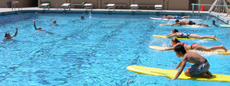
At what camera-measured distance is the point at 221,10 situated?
A: 21469 mm

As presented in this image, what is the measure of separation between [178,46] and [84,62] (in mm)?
3130

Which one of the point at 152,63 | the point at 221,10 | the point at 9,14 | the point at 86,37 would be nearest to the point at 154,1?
the point at 221,10

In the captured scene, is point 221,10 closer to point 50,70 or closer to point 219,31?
point 219,31

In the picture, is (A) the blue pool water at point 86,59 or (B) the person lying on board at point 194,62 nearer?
(B) the person lying on board at point 194,62

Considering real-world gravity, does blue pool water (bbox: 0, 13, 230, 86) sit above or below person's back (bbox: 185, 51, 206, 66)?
below

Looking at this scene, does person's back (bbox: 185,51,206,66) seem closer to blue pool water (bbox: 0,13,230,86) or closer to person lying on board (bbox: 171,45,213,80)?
person lying on board (bbox: 171,45,213,80)

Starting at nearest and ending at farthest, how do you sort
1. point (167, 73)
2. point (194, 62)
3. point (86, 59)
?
1. point (194, 62)
2. point (167, 73)
3. point (86, 59)

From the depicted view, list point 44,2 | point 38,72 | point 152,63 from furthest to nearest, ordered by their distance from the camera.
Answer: point 44,2
point 152,63
point 38,72

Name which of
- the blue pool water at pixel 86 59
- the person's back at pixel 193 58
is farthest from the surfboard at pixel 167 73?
the person's back at pixel 193 58

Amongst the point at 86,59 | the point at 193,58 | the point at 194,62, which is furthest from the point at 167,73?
the point at 86,59

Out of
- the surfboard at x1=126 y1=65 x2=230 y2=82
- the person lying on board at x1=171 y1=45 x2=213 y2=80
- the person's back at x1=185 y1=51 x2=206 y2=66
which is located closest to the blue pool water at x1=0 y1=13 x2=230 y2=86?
the surfboard at x1=126 y1=65 x2=230 y2=82

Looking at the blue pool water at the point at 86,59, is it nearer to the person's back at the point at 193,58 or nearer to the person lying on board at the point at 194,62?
the person lying on board at the point at 194,62

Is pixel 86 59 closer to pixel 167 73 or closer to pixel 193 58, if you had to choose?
pixel 167 73

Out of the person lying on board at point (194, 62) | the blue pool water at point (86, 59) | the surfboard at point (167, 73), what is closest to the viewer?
the person lying on board at point (194, 62)
